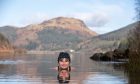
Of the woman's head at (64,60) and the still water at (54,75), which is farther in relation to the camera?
the woman's head at (64,60)

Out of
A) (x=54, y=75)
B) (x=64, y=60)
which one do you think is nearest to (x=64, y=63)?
(x=64, y=60)

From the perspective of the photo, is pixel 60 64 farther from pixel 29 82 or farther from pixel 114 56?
pixel 114 56

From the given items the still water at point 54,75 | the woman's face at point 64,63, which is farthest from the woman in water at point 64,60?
the still water at point 54,75

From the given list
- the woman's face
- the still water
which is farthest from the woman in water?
the still water

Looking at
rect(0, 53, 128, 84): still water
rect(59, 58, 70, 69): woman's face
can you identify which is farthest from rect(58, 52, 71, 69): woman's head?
rect(0, 53, 128, 84): still water

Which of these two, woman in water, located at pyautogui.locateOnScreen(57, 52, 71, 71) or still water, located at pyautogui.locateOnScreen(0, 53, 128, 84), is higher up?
woman in water, located at pyautogui.locateOnScreen(57, 52, 71, 71)

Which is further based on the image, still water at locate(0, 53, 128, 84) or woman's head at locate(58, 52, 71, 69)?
woman's head at locate(58, 52, 71, 69)

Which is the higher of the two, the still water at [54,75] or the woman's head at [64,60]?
the woman's head at [64,60]

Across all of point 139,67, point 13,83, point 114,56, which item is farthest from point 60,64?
point 114,56

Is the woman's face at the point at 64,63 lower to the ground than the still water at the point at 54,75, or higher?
higher

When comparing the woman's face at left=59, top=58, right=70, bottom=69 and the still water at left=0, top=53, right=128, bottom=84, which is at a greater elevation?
the woman's face at left=59, top=58, right=70, bottom=69

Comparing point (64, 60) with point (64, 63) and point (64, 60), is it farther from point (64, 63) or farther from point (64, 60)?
point (64, 63)

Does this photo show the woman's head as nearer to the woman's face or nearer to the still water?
the woman's face

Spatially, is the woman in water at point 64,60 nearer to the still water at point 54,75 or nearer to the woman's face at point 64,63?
the woman's face at point 64,63
